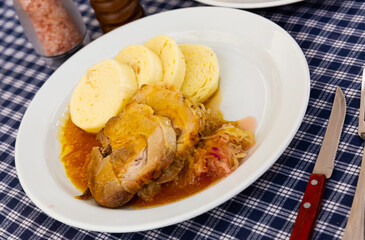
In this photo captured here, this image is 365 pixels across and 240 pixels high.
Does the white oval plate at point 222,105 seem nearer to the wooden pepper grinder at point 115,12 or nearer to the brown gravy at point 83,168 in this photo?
the brown gravy at point 83,168

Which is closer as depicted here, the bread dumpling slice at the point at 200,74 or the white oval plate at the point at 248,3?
the bread dumpling slice at the point at 200,74

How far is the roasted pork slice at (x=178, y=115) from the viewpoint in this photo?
94.0 inches

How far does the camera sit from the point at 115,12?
11.4 ft

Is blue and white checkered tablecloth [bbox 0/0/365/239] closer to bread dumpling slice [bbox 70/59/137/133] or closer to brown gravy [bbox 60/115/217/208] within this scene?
brown gravy [bbox 60/115/217/208]

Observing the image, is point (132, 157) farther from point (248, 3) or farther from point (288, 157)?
point (248, 3)

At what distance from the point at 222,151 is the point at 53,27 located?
5.33ft

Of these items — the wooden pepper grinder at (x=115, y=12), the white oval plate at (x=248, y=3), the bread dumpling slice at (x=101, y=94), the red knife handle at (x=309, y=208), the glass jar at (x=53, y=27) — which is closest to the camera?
the red knife handle at (x=309, y=208)

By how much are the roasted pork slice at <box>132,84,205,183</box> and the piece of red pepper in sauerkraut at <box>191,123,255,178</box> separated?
0.24ft

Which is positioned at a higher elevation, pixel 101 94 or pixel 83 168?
pixel 101 94

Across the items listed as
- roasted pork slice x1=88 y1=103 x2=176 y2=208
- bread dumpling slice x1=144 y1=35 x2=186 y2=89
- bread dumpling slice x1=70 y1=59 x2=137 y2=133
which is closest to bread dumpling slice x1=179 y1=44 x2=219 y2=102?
bread dumpling slice x1=144 y1=35 x2=186 y2=89

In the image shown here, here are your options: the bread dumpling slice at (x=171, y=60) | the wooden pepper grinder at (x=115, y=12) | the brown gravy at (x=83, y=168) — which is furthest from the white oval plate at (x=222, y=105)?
the bread dumpling slice at (x=171, y=60)

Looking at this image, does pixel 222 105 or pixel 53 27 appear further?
pixel 53 27

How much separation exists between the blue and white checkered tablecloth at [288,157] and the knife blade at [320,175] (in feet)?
0.26

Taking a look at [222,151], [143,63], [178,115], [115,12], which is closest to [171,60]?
[143,63]
